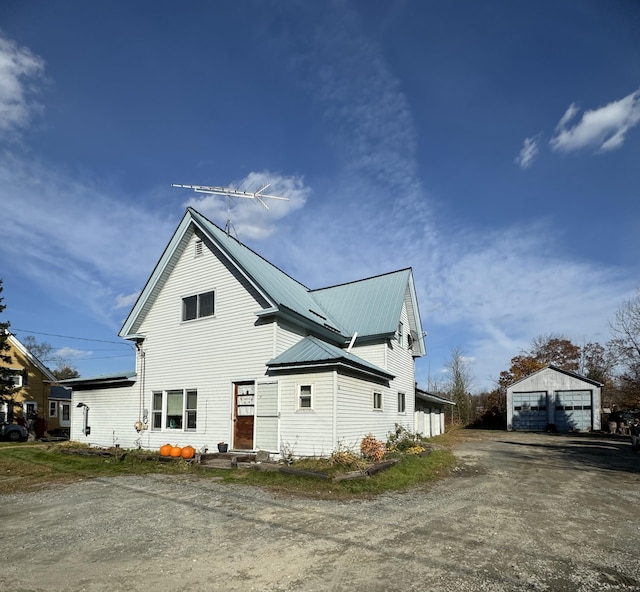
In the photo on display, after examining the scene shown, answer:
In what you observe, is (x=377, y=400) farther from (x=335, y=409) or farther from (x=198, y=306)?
(x=198, y=306)

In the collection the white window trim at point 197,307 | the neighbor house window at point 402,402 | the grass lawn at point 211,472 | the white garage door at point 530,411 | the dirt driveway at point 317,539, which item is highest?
the white window trim at point 197,307

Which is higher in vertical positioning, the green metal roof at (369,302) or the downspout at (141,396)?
the green metal roof at (369,302)

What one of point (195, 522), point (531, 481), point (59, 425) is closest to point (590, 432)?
point (531, 481)

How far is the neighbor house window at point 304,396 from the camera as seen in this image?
1473 cm

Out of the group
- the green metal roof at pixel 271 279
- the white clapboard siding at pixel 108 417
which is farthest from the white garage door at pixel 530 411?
the white clapboard siding at pixel 108 417

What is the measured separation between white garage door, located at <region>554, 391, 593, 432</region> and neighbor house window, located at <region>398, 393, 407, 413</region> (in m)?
23.1

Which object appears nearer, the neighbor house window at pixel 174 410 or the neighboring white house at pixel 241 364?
the neighboring white house at pixel 241 364

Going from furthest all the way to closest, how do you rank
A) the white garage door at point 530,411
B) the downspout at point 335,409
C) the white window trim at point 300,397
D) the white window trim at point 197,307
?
the white garage door at point 530,411 → the white window trim at point 197,307 → the white window trim at point 300,397 → the downspout at point 335,409

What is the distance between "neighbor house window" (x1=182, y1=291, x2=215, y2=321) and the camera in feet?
57.4

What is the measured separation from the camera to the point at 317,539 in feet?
22.9

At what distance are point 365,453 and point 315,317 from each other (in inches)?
250

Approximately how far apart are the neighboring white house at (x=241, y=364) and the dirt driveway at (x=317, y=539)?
13.1ft

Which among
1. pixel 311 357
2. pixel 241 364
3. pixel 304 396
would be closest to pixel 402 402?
pixel 304 396

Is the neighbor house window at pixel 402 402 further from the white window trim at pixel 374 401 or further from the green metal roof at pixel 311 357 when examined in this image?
the green metal roof at pixel 311 357
